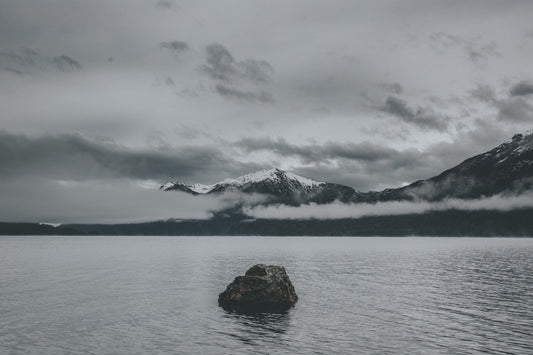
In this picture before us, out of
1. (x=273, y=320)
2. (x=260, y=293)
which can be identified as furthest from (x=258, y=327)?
(x=260, y=293)

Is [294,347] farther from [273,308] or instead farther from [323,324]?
[273,308]

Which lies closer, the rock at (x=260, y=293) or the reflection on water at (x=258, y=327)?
the reflection on water at (x=258, y=327)

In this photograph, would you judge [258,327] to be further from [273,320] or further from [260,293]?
[260,293]

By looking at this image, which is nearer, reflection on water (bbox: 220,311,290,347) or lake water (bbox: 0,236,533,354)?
lake water (bbox: 0,236,533,354)

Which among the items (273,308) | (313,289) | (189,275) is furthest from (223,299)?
(189,275)

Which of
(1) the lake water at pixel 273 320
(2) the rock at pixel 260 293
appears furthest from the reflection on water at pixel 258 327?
(2) the rock at pixel 260 293

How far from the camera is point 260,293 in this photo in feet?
151

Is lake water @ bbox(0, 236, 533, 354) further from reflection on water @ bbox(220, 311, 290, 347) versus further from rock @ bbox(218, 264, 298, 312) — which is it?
rock @ bbox(218, 264, 298, 312)

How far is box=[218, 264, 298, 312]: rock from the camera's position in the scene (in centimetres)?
4516

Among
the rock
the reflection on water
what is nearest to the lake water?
the reflection on water

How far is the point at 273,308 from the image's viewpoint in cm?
4441

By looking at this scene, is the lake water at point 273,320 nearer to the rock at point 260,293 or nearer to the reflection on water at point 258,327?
the reflection on water at point 258,327

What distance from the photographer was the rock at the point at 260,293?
45156 millimetres

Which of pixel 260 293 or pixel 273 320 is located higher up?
pixel 260 293
